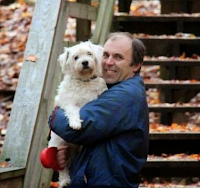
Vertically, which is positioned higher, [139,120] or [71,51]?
[71,51]

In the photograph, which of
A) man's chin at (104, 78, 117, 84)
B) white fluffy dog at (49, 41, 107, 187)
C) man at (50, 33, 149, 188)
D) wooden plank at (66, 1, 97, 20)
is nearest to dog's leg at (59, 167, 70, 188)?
white fluffy dog at (49, 41, 107, 187)

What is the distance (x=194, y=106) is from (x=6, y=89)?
8.03 feet

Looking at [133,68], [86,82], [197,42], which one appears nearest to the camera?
[133,68]

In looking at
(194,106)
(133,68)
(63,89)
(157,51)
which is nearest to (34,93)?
(63,89)

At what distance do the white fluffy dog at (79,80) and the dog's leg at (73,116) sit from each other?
0.11 ft

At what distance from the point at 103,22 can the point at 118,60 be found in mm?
3043

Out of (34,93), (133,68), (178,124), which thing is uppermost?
(133,68)

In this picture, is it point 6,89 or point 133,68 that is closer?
point 133,68

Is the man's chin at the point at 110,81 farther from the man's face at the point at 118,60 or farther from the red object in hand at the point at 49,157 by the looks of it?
the red object in hand at the point at 49,157

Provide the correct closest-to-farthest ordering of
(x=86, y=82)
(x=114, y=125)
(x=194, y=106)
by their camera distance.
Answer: (x=114, y=125), (x=86, y=82), (x=194, y=106)


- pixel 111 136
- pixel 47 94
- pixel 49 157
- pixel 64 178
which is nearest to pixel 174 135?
pixel 47 94

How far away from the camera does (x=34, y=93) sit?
510 centimetres

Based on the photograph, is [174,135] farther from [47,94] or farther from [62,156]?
[62,156]

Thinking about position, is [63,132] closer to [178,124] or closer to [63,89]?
[63,89]
